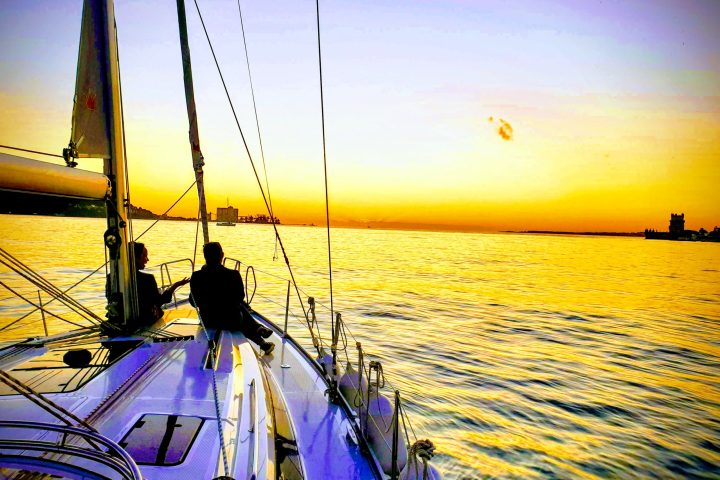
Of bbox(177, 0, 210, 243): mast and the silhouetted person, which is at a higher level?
bbox(177, 0, 210, 243): mast

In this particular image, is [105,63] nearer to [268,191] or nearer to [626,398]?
[268,191]

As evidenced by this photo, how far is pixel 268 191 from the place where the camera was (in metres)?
7.77

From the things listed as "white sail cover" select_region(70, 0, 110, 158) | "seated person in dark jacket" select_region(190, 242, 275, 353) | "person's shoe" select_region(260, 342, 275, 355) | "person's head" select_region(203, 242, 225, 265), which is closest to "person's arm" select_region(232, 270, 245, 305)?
"seated person in dark jacket" select_region(190, 242, 275, 353)

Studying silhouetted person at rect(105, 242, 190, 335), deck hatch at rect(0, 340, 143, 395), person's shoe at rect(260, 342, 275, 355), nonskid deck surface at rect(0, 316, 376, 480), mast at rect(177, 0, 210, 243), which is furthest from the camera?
mast at rect(177, 0, 210, 243)

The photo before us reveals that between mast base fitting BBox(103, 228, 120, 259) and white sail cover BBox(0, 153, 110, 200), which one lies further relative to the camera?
mast base fitting BBox(103, 228, 120, 259)

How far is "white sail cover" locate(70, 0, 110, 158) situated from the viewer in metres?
4.92

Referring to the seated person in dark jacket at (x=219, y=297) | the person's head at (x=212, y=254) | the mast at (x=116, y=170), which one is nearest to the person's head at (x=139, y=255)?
the mast at (x=116, y=170)

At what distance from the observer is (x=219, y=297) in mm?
5812

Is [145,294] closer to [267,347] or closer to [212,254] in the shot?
[212,254]

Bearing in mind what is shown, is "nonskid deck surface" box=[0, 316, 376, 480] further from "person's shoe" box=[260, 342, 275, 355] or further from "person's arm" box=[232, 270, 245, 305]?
"person's arm" box=[232, 270, 245, 305]

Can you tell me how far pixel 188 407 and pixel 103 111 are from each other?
3.89m

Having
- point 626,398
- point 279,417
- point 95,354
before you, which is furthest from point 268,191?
point 626,398

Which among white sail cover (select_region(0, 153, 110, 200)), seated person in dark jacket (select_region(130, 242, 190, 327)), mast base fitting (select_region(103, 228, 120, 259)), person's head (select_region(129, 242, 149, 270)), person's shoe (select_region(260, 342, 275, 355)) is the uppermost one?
white sail cover (select_region(0, 153, 110, 200))

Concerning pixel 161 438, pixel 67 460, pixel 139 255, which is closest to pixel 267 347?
pixel 139 255
